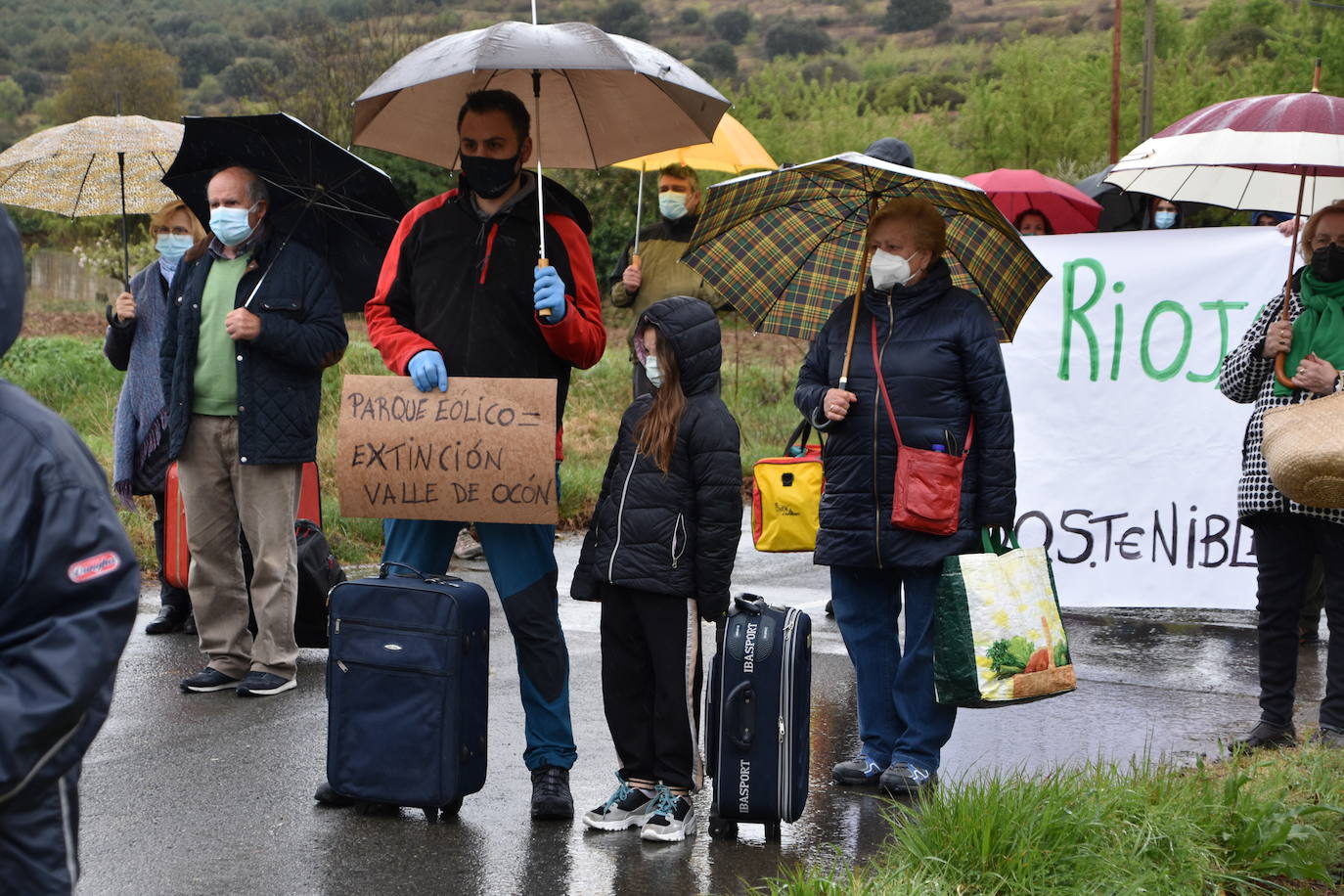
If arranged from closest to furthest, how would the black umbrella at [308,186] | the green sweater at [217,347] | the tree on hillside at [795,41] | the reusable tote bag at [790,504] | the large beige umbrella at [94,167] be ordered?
the black umbrella at [308,186] → the green sweater at [217,347] → the reusable tote bag at [790,504] → the large beige umbrella at [94,167] → the tree on hillside at [795,41]

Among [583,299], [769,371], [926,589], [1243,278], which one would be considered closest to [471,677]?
[583,299]

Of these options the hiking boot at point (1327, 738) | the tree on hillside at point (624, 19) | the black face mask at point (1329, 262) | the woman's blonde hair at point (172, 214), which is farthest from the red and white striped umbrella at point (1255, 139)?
the tree on hillside at point (624, 19)

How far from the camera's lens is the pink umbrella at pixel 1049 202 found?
10898 millimetres

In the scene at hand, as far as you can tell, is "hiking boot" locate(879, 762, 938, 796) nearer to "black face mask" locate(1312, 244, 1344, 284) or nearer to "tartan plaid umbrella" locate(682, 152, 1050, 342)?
"tartan plaid umbrella" locate(682, 152, 1050, 342)

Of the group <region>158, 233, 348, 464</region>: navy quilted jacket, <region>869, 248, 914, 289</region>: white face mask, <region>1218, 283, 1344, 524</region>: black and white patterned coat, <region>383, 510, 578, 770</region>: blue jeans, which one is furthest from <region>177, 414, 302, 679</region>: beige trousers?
<region>1218, 283, 1344, 524</region>: black and white patterned coat

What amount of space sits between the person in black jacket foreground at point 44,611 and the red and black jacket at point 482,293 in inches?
99.3

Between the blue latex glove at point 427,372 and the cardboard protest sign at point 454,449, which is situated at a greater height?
the blue latex glove at point 427,372

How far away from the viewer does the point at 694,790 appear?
480 cm

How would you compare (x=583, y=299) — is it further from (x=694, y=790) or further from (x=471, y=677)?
(x=694, y=790)

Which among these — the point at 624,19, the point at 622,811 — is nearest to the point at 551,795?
the point at 622,811

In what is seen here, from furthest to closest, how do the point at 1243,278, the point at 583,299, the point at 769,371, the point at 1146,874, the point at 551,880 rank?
the point at 769,371, the point at 1243,278, the point at 583,299, the point at 551,880, the point at 1146,874

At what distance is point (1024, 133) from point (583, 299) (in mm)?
21712

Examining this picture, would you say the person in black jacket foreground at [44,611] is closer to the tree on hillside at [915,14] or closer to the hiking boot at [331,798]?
the hiking boot at [331,798]

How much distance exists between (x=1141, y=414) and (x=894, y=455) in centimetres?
344
